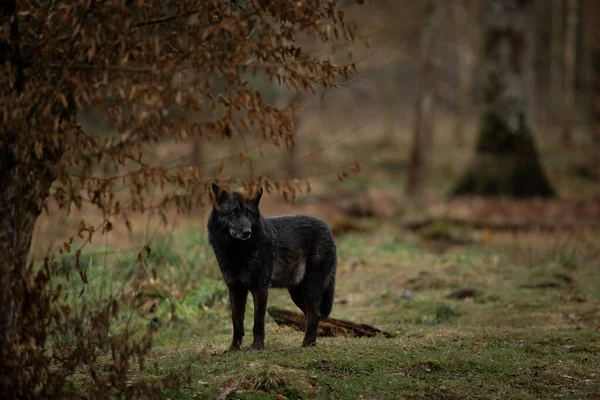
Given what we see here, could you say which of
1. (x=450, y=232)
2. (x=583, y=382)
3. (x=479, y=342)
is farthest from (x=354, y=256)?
(x=583, y=382)

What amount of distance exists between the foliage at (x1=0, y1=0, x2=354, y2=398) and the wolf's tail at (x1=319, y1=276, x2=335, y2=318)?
3.04m

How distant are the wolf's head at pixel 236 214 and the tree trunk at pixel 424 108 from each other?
1568cm

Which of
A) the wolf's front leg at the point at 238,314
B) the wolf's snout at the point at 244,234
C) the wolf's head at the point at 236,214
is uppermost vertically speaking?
the wolf's head at the point at 236,214

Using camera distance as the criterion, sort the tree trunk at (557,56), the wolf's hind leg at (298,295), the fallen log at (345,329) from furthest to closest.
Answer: the tree trunk at (557,56), the fallen log at (345,329), the wolf's hind leg at (298,295)

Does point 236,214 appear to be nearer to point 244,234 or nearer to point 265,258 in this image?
point 244,234

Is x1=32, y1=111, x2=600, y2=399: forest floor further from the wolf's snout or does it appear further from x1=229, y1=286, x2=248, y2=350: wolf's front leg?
the wolf's snout

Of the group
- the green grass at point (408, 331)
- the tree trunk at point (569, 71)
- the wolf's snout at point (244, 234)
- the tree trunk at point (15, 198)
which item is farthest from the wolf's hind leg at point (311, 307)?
the tree trunk at point (569, 71)

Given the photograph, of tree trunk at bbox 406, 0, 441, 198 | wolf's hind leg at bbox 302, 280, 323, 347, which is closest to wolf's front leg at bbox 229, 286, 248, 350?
wolf's hind leg at bbox 302, 280, 323, 347

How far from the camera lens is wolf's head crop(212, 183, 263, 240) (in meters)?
7.41

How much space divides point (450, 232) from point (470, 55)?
22.5 metres

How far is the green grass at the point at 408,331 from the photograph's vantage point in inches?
268

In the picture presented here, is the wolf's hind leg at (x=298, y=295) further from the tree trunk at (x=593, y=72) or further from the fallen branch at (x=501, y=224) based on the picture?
the tree trunk at (x=593, y=72)

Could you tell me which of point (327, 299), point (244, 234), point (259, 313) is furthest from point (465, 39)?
point (244, 234)

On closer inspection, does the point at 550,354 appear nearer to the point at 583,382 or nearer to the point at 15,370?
the point at 583,382
